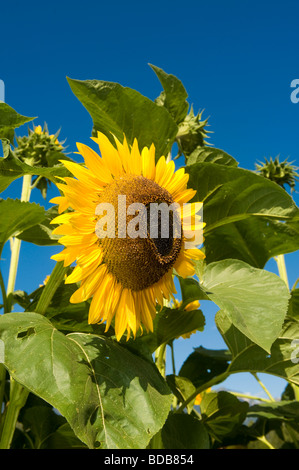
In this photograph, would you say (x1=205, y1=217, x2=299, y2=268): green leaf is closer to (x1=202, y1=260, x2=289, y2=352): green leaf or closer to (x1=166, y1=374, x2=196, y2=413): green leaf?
(x1=202, y1=260, x2=289, y2=352): green leaf

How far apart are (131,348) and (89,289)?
23cm

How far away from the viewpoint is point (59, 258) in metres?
0.98

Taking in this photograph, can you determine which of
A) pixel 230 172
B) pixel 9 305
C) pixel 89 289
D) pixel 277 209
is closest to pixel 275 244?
pixel 277 209

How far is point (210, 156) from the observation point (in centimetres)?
133

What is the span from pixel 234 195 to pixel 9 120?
0.60 metres

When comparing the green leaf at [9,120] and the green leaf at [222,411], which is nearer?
the green leaf at [9,120]

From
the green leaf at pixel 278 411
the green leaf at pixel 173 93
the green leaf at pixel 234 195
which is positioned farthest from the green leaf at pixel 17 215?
the green leaf at pixel 278 411

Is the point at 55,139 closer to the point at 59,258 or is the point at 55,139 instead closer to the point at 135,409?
the point at 59,258

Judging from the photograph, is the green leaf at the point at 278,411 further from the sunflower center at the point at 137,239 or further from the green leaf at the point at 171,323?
the sunflower center at the point at 137,239

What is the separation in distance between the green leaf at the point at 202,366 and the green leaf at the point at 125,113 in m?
0.94

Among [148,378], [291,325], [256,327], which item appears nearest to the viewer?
[256,327]

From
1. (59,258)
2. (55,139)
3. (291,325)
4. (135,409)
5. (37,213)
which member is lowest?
(135,409)

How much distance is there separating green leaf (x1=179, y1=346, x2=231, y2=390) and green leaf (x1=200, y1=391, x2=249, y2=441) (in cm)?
22

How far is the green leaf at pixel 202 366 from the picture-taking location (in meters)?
1.87
